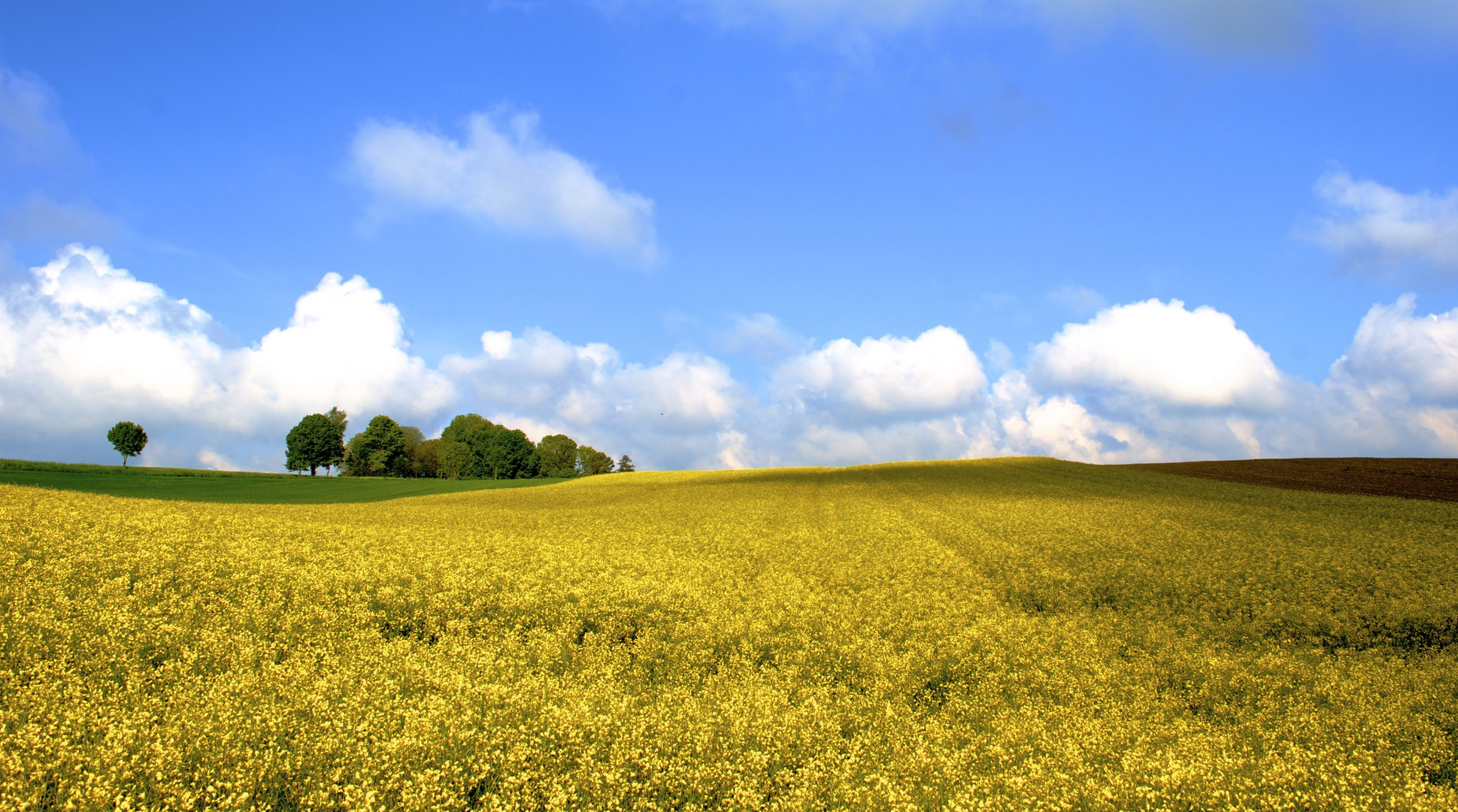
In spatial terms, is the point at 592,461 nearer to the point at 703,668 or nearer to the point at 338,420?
the point at 338,420

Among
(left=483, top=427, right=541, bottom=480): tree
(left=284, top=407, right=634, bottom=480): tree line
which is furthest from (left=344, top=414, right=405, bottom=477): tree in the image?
(left=483, top=427, right=541, bottom=480): tree

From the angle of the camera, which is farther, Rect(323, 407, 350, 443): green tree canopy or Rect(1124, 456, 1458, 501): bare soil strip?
Rect(323, 407, 350, 443): green tree canopy

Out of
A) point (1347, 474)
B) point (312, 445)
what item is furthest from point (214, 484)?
point (1347, 474)

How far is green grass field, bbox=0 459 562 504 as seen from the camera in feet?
132

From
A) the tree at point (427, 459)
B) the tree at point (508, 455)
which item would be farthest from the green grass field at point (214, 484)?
the tree at point (427, 459)

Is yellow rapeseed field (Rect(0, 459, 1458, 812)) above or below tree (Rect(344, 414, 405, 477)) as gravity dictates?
below

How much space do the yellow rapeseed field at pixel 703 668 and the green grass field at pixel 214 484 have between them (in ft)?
72.4

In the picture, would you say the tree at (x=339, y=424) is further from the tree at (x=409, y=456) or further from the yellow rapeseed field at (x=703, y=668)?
the yellow rapeseed field at (x=703, y=668)

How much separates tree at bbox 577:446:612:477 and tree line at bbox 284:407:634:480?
9.45m

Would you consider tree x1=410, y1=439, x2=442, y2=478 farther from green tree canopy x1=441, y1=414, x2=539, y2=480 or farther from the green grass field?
the green grass field

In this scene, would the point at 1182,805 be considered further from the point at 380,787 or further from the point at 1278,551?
the point at 1278,551

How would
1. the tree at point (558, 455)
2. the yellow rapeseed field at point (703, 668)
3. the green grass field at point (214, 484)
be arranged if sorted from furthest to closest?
the tree at point (558, 455)
the green grass field at point (214, 484)
the yellow rapeseed field at point (703, 668)

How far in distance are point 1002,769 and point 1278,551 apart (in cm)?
1931

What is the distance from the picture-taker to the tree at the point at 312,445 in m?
94.4
